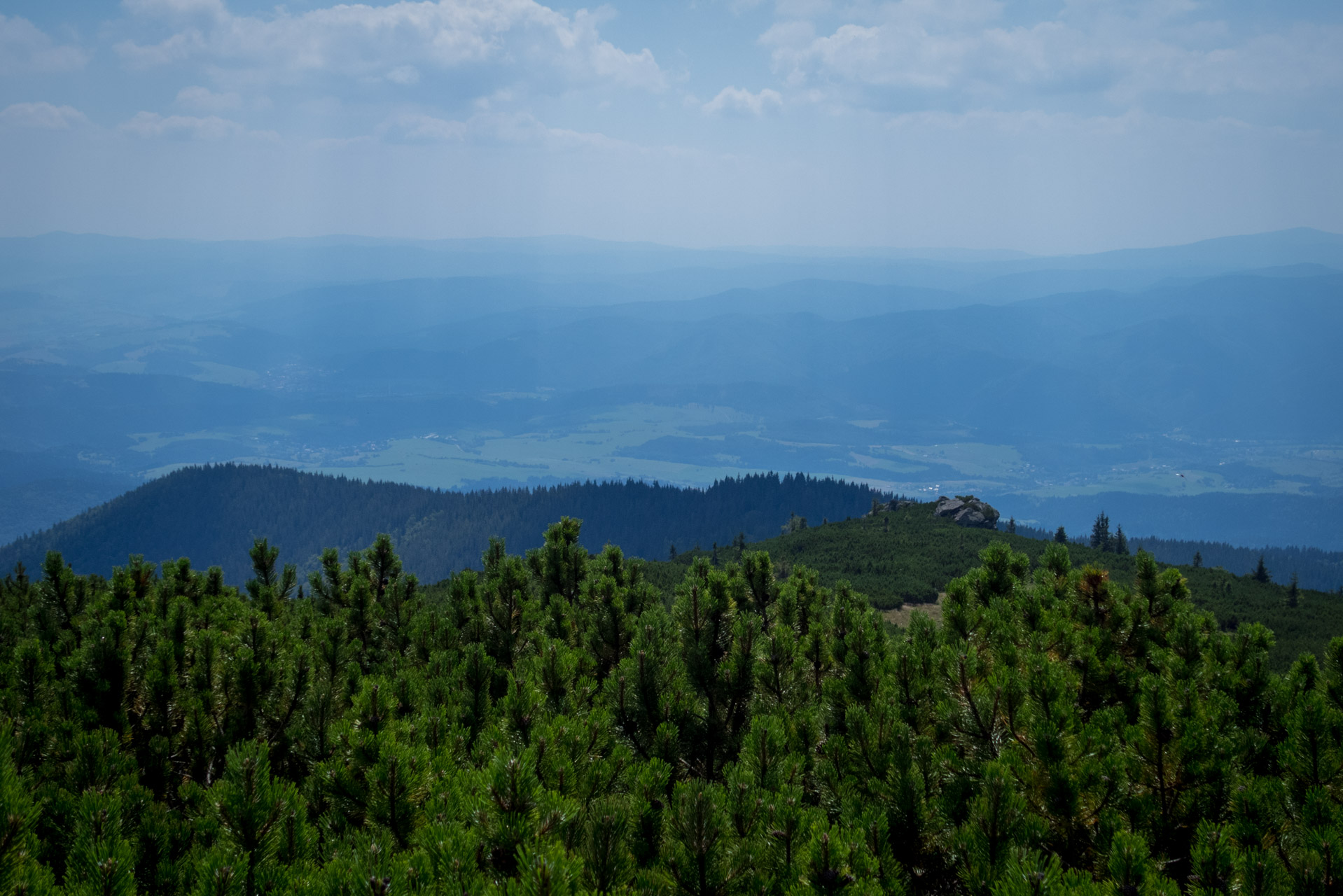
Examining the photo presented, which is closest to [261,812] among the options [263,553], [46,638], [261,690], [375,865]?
[375,865]

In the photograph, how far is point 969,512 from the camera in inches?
4171

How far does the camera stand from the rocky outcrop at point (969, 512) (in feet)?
342

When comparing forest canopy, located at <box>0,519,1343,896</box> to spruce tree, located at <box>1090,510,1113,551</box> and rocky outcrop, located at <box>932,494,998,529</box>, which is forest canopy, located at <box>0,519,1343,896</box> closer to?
spruce tree, located at <box>1090,510,1113,551</box>

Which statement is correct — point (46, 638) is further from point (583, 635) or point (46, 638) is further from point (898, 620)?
point (898, 620)

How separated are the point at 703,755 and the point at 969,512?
107 metres

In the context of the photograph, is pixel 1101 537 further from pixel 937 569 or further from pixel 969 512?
pixel 937 569

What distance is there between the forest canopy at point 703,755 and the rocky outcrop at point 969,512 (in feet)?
328

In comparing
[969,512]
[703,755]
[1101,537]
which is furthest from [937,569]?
[703,755]

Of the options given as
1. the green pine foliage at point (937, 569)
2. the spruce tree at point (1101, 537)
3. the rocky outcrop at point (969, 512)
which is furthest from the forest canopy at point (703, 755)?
the rocky outcrop at point (969, 512)

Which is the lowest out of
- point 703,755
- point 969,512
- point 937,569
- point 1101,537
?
point 937,569

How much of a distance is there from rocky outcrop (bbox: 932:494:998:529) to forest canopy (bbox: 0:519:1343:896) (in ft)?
328

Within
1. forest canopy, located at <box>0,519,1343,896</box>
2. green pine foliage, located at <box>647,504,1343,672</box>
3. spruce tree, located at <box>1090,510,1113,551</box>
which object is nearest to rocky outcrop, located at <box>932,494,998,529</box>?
green pine foliage, located at <box>647,504,1343,672</box>

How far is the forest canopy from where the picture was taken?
380 cm

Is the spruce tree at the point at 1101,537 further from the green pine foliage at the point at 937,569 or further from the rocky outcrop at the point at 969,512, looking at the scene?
the rocky outcrop at the point at 969,512
